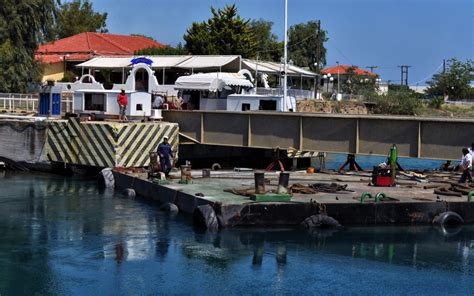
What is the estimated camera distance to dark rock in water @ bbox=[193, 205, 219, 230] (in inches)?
821

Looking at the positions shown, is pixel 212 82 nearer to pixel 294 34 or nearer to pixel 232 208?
pixel 232 208

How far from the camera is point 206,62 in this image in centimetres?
5225

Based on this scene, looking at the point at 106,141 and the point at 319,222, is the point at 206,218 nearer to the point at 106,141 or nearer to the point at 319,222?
the point at 319,222

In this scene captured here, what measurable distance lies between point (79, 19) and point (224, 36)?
112ft

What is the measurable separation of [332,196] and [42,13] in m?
33.5

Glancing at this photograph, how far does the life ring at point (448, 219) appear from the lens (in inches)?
862

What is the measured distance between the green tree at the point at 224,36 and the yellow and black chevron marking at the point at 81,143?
124ft

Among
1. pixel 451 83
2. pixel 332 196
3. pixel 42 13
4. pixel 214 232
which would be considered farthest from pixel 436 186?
pixel 451 83

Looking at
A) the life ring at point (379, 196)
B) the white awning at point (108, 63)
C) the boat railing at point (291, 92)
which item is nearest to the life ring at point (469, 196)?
the life ring at point (379, 196)

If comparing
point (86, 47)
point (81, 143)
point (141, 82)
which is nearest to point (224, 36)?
point (86, 47)

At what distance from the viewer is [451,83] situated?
3996 inches

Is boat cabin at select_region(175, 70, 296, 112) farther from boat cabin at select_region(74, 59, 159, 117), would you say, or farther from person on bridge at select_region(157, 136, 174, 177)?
person on bridge at select_region(157, 136, 174, 177)

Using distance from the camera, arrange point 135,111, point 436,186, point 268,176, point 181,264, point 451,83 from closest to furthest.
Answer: point 181,264
point 436,186
point 268,176
point 135,111
point 451,83

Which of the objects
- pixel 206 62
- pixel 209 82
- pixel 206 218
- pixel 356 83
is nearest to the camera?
pixel 206 218
